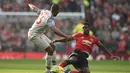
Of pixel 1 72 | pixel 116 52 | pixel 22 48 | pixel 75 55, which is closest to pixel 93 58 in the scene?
pixel 116 52

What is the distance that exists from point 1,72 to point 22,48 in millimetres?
10755

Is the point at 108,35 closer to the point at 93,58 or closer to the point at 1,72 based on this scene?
the point at 93,58

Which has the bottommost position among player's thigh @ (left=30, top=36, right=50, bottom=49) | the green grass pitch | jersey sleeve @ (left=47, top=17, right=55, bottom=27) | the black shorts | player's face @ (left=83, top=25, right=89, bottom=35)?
the green grass pitch

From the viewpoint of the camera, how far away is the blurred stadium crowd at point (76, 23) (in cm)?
3069

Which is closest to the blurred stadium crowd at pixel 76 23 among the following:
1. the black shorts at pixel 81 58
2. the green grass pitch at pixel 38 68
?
the green grass pitch at pixel 38 68

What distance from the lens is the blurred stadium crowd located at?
101ft

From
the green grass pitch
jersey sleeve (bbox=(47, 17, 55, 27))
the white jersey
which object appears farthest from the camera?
the green grass pitch

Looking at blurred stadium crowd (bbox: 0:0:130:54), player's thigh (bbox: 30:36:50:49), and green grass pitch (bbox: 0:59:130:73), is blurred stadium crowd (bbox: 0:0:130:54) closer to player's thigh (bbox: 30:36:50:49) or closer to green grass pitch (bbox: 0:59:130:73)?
green grass pitch (bbox: 0:59:130:73)

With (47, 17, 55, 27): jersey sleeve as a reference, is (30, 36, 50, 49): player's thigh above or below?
below

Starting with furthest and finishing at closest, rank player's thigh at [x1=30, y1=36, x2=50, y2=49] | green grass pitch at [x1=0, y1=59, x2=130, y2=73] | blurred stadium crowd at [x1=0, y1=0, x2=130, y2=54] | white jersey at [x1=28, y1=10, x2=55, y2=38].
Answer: blurred stadium crowd at [x1=0, y1=0, x2=130, y2=54]
green grass pitch at [x1=0, y1=59, x2=130, y2=73]
player's thigh at [x1=30, y1=36, x2=50, y2=49]
white jersey at [x1=28, y1=10, x2=55, y2=38]

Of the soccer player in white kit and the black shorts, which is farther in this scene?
the black shorts

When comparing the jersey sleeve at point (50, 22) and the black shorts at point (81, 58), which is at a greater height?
the jersey sleeve at point (50, 22)

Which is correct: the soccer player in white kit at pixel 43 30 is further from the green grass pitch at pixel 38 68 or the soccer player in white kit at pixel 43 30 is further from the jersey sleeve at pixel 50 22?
the green grass pitch at pixel 38 68

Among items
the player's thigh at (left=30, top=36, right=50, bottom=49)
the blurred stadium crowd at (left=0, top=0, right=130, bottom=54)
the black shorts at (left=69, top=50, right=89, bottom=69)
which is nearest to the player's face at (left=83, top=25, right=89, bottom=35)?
the black shorts at (left=69, top=50, right=89, bottom=69)
